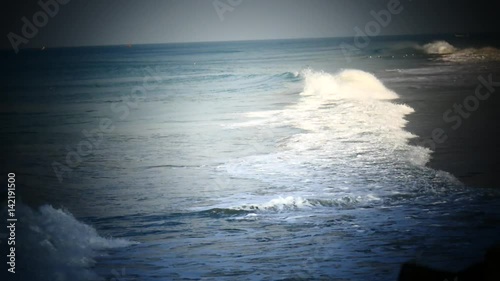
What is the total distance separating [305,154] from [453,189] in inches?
235

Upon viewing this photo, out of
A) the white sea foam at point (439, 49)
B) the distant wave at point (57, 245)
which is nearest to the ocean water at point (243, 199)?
the distant wave at point (57, 245)

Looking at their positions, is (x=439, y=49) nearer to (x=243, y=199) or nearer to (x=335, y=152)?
(x=335, y=152)

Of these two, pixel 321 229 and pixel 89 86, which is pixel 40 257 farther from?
pixel 89 86

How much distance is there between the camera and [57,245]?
11.2 m

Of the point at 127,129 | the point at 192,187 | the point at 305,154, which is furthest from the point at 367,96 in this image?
the point at 192,187

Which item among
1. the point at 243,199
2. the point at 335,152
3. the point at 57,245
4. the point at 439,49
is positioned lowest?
the point at 57,245

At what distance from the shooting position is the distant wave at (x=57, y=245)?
9.95 metres

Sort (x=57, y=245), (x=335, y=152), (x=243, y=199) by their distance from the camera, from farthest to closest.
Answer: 1. (x=335, y=152)
2. (x=243, y=199)
3. (x=57, y=245)

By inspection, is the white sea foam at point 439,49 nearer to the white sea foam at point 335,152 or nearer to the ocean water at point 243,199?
the white sea foam at point 335,152

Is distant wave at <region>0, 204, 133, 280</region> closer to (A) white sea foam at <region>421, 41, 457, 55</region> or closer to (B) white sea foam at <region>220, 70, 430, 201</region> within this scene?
(B) white sea foam at <region>220, 70, 430, 201</region>

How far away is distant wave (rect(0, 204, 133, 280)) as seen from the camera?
995 cm

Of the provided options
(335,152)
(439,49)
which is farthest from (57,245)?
(439,49)

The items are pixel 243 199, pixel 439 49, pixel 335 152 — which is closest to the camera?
pixel 243 199

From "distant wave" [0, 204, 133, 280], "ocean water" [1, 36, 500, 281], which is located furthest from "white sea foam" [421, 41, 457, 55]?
"distant wave" [0, 204, 133, 280]
